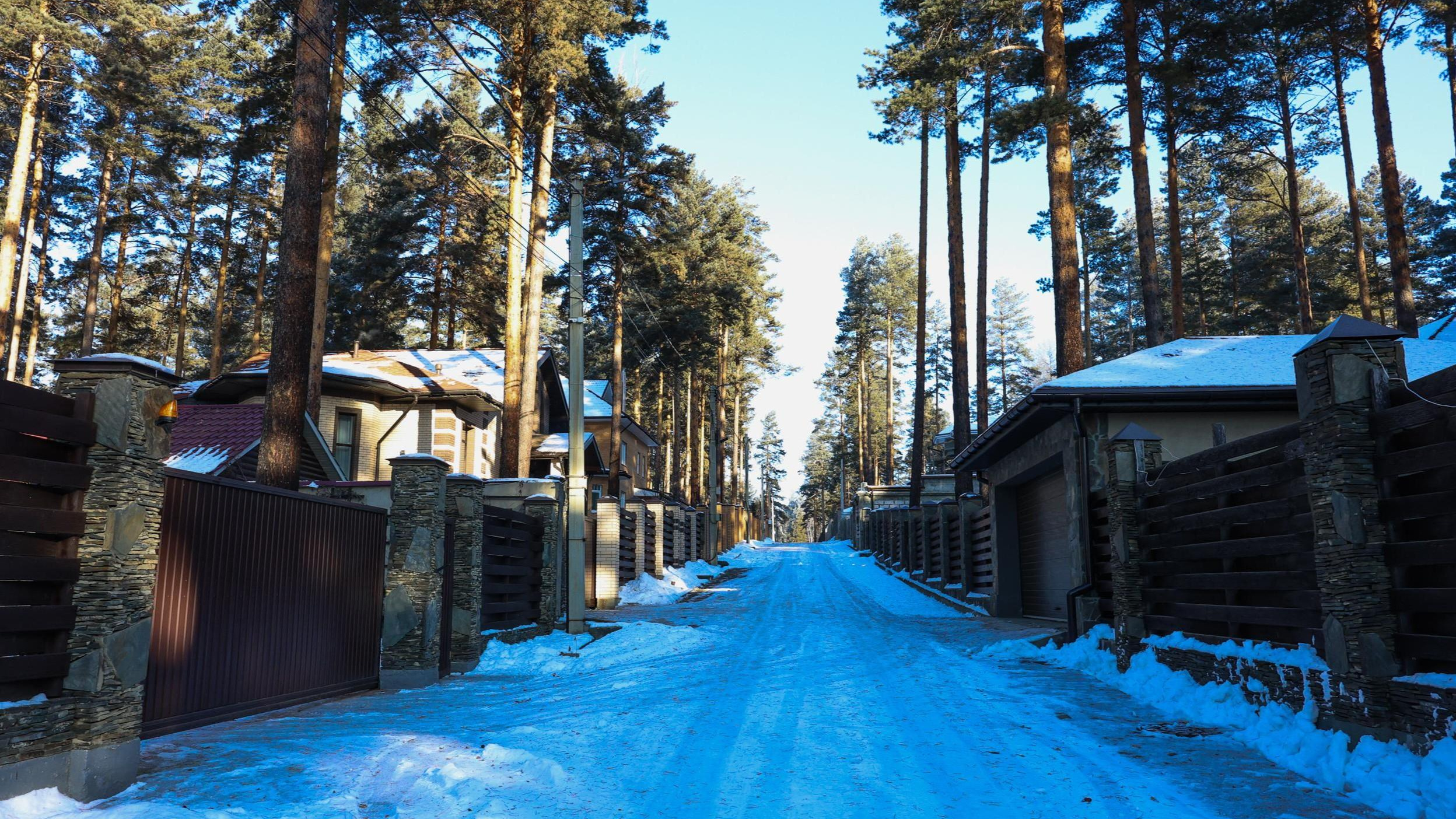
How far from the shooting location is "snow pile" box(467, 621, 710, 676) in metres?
11.6

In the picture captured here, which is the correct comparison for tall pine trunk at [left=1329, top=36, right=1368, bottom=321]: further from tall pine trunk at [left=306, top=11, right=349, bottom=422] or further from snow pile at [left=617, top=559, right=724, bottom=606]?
tall pine trunk at [left=306, top=11, right=349, bottom=422]

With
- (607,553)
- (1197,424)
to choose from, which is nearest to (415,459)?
(607,553)

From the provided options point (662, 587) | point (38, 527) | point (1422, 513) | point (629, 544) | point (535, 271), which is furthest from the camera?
point (662, 587)

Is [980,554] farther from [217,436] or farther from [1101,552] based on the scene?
[217,436]

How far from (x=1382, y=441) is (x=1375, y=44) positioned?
2002 cm

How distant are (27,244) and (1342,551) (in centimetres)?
3660

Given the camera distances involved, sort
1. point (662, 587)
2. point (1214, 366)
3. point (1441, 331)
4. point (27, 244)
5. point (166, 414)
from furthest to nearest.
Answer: point (27, 244)
point (662, 587)
point (1441, 331)
point (1214, 366)
point (166, 414)

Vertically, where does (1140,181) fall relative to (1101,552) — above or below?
above

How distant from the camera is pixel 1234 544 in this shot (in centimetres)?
757

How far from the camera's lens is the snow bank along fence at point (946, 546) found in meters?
20.3

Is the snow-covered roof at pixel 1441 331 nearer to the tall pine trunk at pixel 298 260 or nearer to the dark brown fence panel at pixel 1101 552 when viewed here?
the dark brown fence panel at pixel 1101 552

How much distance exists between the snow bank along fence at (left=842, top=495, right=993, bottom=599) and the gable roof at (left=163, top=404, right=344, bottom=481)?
1555cm

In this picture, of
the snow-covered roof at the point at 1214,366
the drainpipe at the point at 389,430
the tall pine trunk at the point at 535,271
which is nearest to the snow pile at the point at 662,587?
the tall pine trunk at the point at 535,271

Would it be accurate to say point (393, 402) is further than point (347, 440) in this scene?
Yes
